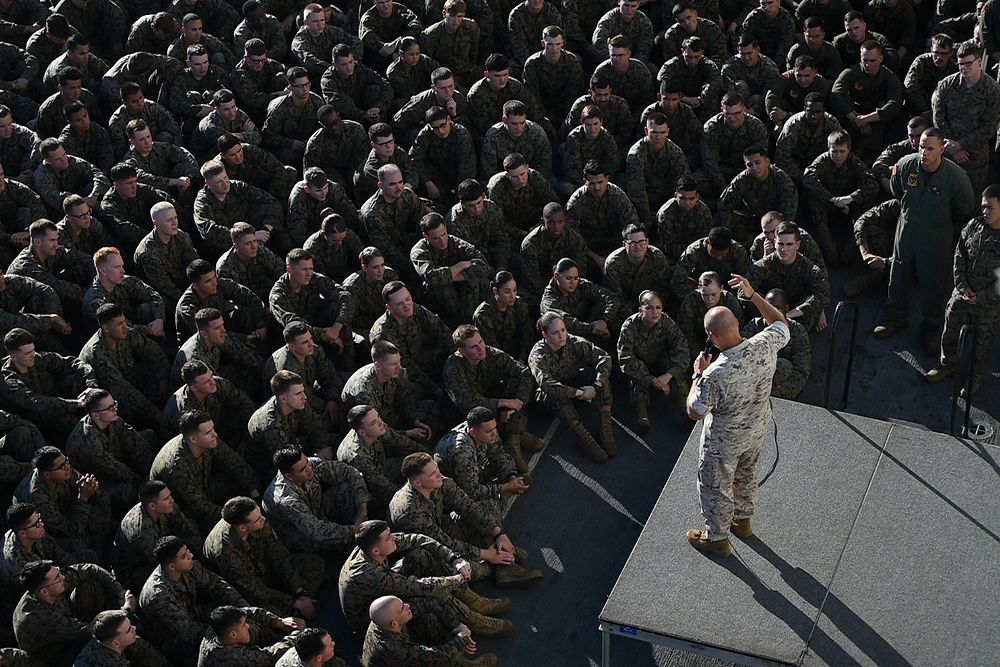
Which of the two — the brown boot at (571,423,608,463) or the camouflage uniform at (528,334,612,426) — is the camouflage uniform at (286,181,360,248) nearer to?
the camouflage uniform at (528,334,612,426)

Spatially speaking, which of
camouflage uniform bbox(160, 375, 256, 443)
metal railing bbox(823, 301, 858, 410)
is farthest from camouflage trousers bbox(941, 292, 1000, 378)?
camouflage uniform bbox(160, 375, 256, 443)

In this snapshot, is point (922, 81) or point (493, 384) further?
point (922, 81)

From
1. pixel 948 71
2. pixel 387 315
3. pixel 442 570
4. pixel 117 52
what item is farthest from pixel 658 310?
pixel 117 52

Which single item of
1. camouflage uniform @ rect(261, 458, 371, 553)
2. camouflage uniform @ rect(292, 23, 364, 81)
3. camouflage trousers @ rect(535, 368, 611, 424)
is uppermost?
camouflage uniform @ rect(292, 23, 364, 81)

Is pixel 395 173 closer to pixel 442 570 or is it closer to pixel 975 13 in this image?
pixel 442 570

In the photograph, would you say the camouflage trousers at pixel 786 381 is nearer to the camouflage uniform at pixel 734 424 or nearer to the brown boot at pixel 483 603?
the camouflage uniform at pixel 734 424

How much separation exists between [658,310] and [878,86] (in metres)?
4.16

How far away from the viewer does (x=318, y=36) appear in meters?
15.2

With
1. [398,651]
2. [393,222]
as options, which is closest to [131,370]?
[393,222]

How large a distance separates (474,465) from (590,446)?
4.09ft

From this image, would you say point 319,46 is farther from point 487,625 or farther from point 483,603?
point 487,625

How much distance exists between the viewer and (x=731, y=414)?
838 cm

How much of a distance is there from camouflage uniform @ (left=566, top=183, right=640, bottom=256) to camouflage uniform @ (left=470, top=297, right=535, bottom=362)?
1.32 metres

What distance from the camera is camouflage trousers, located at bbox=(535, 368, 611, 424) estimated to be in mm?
10953
